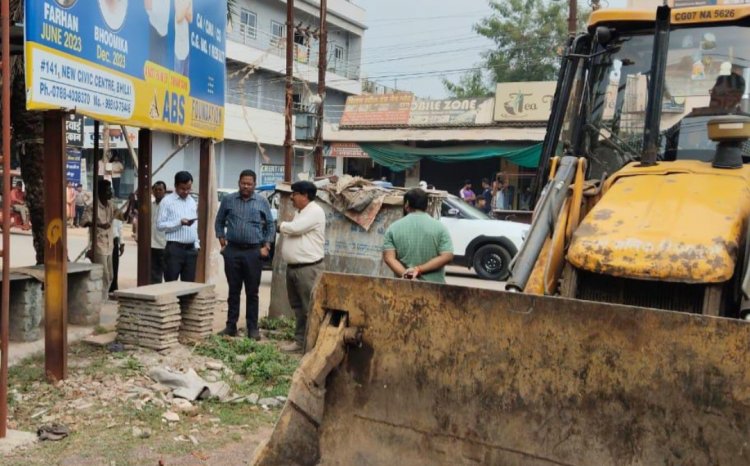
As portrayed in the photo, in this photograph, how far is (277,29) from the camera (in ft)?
115

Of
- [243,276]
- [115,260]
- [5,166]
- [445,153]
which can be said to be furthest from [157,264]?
[445,153]

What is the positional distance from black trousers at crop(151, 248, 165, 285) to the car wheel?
655 centimetres

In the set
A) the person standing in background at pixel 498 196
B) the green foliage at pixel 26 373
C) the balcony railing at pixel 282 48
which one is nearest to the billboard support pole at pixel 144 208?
the green foliage at pixel 26 373

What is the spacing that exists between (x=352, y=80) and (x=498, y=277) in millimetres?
27013

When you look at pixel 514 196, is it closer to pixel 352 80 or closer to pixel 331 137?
pixel 331 137

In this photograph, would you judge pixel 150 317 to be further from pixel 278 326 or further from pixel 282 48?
pixel 282 48

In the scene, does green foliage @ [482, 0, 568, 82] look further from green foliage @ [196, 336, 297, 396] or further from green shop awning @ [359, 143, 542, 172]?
green foliage @ [196, 336, 297, 396]

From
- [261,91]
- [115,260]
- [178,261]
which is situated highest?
[261,91]

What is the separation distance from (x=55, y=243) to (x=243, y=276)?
2.43 meters

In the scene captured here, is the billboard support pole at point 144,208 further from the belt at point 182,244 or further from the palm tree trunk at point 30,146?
the palm tree trunk at point 30,146

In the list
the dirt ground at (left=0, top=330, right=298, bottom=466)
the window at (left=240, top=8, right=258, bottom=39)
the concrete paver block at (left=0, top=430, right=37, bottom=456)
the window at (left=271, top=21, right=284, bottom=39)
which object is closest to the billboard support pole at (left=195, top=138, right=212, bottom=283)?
the dirt ground at (left=0, top=330, right=298, bottom=466)

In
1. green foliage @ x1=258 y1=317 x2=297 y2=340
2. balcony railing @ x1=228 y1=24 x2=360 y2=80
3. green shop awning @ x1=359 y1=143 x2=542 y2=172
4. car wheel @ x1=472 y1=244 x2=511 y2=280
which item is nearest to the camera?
green foliage @ x1=258 y1=317 x2=297 y2=340

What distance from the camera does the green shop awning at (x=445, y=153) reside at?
23422 millimetres

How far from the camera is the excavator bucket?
301 centimetres
